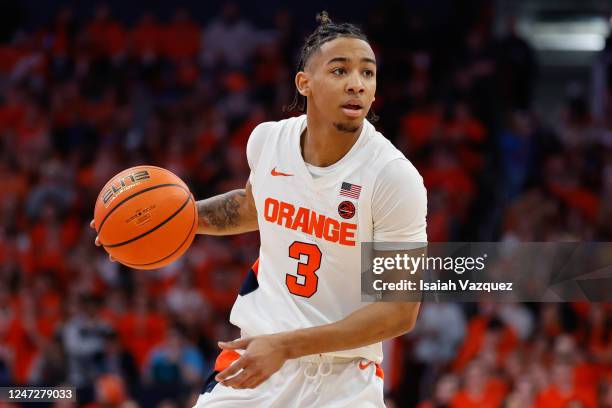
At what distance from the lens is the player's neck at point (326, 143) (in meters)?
4.39

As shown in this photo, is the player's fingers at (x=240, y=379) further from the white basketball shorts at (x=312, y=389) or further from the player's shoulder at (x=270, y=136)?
the player's shoulder at (x=270, y=136)

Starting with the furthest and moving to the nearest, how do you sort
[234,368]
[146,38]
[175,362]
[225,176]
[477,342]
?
[146,38], [225,176], [175,362], [477,342], [234,368]

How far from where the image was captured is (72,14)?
589 inches

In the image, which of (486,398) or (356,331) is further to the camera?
(486,398)

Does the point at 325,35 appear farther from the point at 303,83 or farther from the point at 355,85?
the point at 355,85

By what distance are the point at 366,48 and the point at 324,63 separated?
188 mm

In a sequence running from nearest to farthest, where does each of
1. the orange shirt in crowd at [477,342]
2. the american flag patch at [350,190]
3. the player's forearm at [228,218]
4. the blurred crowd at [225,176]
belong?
the american flag patch at [350,190], the player's forearm at [228,218], the orange shirt in crowd at [477,342], the blurred crowd at [225,176]

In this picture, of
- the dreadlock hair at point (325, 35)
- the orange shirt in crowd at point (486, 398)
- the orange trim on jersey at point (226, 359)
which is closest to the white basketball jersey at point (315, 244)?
the orange trim on jersey at point (226, 359)

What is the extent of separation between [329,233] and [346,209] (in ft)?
0.41

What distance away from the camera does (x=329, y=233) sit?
14.0 ft

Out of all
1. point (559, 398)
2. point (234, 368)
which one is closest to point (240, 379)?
point (234, 368)

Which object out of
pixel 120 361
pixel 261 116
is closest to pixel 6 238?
pixel 120 361

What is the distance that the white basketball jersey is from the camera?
425 cm

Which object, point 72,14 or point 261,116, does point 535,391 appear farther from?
point 72,14
